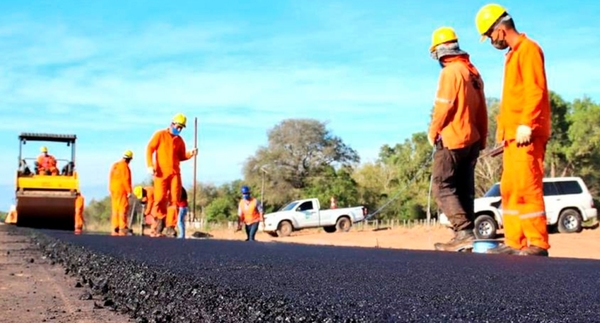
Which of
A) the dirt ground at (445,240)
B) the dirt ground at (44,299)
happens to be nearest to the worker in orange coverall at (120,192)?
the dirt ground at (445,240)

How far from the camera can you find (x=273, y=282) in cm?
263

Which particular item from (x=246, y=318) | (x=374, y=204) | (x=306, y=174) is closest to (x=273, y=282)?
(x=246, y=318)

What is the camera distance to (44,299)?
3883 millimetres

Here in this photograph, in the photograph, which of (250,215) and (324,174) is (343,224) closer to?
(250,215)

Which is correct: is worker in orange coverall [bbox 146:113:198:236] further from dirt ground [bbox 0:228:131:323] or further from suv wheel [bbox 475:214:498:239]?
suv wheel [bbox 475:214:498:239]

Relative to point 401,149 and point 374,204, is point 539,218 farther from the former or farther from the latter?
point 401,149

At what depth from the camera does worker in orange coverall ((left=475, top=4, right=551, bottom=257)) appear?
17.6ft

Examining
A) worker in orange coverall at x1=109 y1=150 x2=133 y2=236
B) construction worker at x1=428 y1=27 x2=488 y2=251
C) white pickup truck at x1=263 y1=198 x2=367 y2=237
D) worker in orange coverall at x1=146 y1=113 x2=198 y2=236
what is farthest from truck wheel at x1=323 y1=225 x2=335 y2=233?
construction worker at x1=428 y1=27 x2=488 y2=251

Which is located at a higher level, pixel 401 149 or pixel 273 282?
pixel 401 149

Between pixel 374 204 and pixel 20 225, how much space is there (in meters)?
39.7

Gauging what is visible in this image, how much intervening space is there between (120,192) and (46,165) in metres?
7.51

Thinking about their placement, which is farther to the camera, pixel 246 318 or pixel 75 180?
pixel 75 180

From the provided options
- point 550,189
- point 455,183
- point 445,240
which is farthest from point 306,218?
point 455,183

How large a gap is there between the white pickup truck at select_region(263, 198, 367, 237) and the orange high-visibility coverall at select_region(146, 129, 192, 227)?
19.0m
